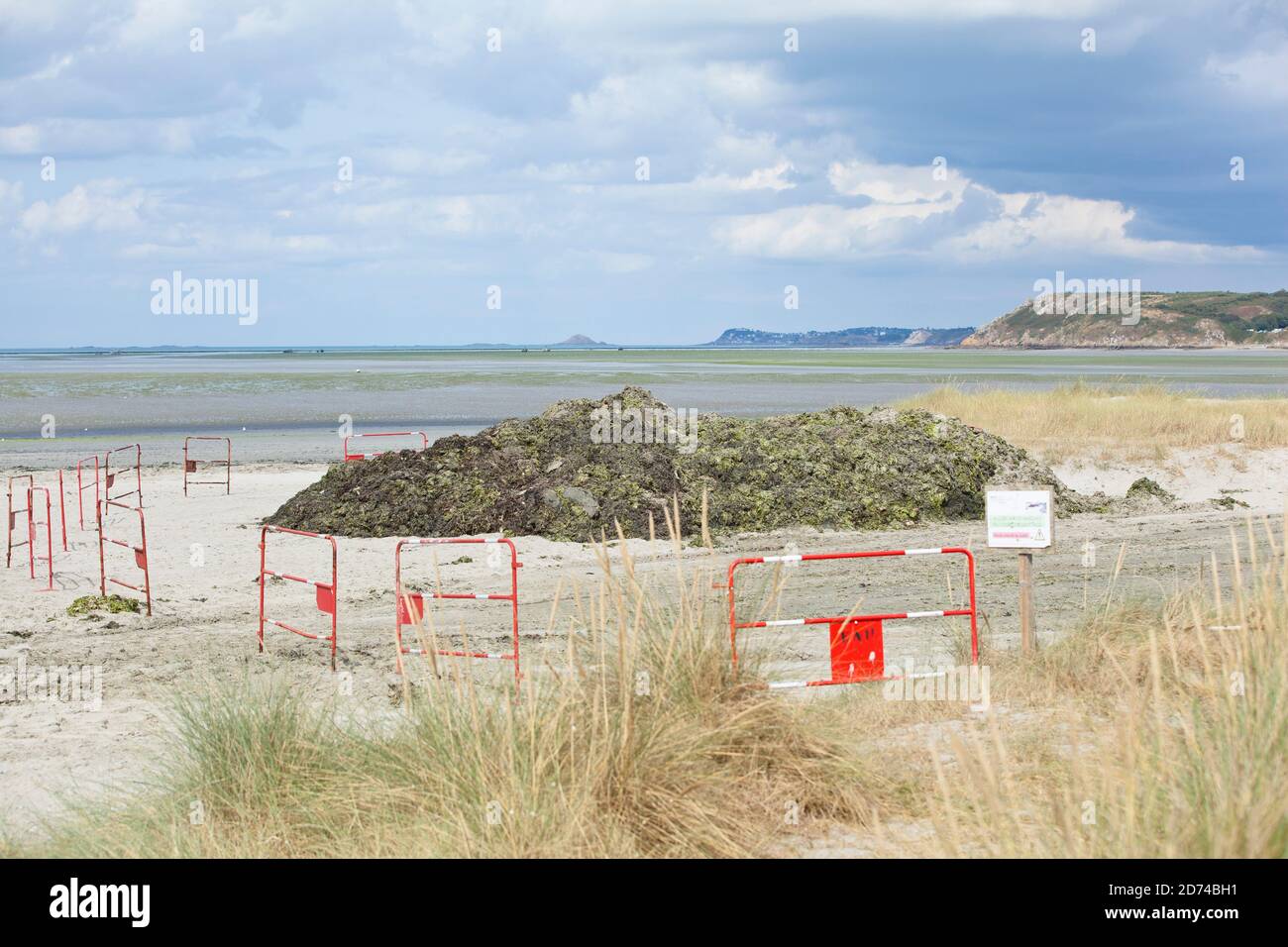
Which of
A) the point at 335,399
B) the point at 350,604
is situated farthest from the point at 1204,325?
the point at 350,604

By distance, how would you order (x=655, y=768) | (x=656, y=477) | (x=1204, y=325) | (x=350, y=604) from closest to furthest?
(x=655, y=768) < (x=350, y=604) < (x=656, y=477) < (x=1204, y=325)

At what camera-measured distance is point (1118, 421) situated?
88.1 ft

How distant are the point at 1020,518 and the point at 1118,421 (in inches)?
783

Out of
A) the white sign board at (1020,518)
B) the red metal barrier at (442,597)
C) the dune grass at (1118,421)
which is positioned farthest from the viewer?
the dune grass at (1118,421)

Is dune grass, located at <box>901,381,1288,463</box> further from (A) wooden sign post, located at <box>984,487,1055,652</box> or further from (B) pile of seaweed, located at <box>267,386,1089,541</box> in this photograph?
(A) wooden sign post, located at <box>984,487,1055,652</box>

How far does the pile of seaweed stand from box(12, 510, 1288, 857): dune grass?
10934 mm

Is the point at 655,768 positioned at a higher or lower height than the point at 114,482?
lower

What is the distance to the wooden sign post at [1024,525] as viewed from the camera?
8.45 m

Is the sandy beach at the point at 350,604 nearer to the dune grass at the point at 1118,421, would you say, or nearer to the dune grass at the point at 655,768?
the dune grass at the point at 655,768

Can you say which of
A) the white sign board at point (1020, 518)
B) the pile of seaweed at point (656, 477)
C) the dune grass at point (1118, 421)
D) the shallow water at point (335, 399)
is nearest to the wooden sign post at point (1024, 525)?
the white sign board at point (1020, 518)

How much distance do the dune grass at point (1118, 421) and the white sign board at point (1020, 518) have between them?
55.7 ft

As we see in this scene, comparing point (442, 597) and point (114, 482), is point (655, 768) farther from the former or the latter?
point (114, 482)
